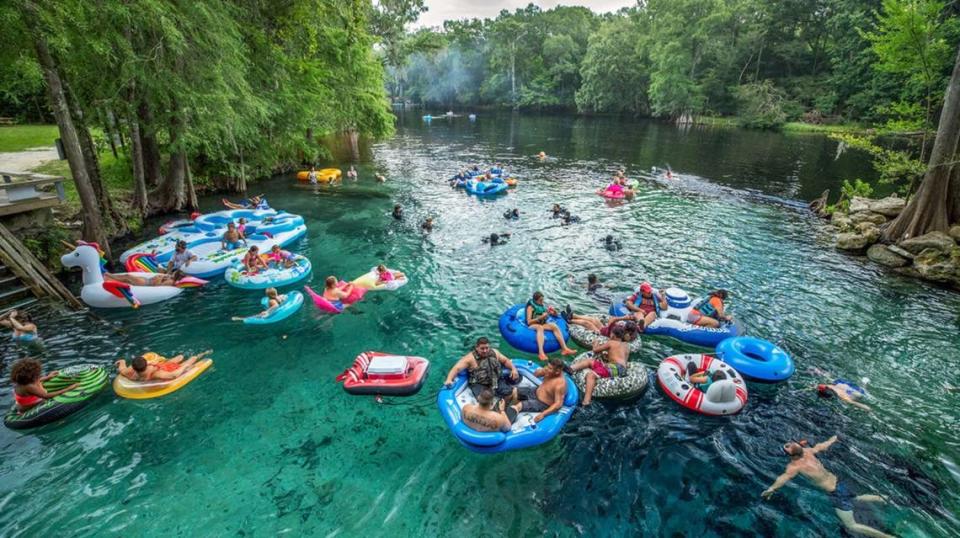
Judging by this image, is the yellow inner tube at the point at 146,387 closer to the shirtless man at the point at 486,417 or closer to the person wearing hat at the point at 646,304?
the shirtless man at the point at 486,417

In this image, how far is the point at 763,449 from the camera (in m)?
7.65

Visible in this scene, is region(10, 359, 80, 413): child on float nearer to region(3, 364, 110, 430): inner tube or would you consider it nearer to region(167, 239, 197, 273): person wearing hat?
region(3, 364, 110, 430): inner tube

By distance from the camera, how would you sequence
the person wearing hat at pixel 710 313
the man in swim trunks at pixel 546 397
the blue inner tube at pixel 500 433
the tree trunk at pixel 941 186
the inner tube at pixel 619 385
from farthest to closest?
1. the tree trunk at pixel 941 186
2. the person wearing hat at pixel 710 313
3. the inner tube at pixel 619 385
4. the man in swim trunks at pixel 546 397
5. the blue inner tube at pixel 500 433

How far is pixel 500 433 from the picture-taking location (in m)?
7.27

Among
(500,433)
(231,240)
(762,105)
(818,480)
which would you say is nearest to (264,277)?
(231,240)

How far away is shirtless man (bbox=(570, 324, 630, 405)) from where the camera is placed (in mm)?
8633

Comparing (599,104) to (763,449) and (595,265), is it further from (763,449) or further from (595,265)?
(763,449)

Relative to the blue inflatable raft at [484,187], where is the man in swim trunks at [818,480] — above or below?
below

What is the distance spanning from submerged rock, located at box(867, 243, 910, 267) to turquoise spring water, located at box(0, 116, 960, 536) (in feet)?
3.04

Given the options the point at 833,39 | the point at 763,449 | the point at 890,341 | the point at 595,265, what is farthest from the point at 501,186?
the point at 833,39

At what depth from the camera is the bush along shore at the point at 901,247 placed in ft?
46.9

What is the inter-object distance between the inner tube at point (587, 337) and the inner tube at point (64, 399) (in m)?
9.93

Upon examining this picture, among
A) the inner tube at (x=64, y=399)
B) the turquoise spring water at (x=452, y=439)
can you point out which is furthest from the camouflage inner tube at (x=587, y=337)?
the inner tube at (x=64, y=399)

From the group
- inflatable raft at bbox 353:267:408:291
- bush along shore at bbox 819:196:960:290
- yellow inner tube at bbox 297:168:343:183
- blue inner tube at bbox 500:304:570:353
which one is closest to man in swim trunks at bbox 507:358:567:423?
blue inner tube at bbox 500:304:570:353
